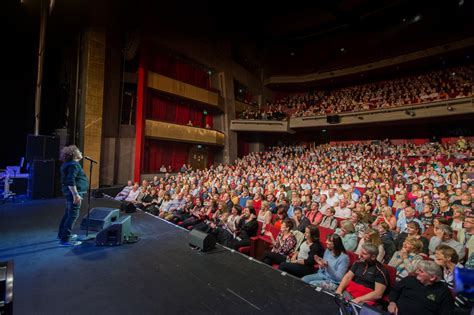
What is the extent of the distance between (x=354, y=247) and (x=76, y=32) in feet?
40.6

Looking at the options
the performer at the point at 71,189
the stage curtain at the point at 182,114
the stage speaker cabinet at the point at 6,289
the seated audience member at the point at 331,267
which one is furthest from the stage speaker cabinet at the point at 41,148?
the seated audience member at the point at 331,267

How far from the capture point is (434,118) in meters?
12.4

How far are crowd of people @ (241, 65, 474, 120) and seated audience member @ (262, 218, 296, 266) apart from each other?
12194 mm

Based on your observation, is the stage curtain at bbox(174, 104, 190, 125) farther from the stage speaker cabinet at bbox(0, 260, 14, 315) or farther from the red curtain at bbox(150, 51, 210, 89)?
the stage speaker cabinet at bbox(0, 260, 14, 315)

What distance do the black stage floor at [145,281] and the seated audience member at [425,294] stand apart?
0.59 metres

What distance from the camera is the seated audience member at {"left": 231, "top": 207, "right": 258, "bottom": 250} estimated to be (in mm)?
4449

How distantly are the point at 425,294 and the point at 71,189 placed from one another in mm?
4209

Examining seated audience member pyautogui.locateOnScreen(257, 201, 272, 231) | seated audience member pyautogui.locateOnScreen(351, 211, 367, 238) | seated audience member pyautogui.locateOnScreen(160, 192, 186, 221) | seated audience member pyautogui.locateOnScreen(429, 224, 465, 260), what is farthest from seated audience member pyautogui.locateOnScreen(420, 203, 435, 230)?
seated audience member pyautogui.locateOnScreen(160, 192, 186, 221)

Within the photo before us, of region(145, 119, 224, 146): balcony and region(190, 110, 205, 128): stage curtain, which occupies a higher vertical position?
region(190, 110, 205, 128): stage curtain

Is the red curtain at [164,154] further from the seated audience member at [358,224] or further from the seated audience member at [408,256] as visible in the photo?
the seated audience member at [408,256]

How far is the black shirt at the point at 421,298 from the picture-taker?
83.8 inches

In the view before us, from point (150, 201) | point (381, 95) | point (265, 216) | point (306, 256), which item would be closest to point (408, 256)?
point (306, 256)

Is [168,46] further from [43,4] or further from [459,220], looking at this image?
[459,220]

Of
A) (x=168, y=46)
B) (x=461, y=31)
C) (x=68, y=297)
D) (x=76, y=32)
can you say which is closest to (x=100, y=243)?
(x=68, y=297)
